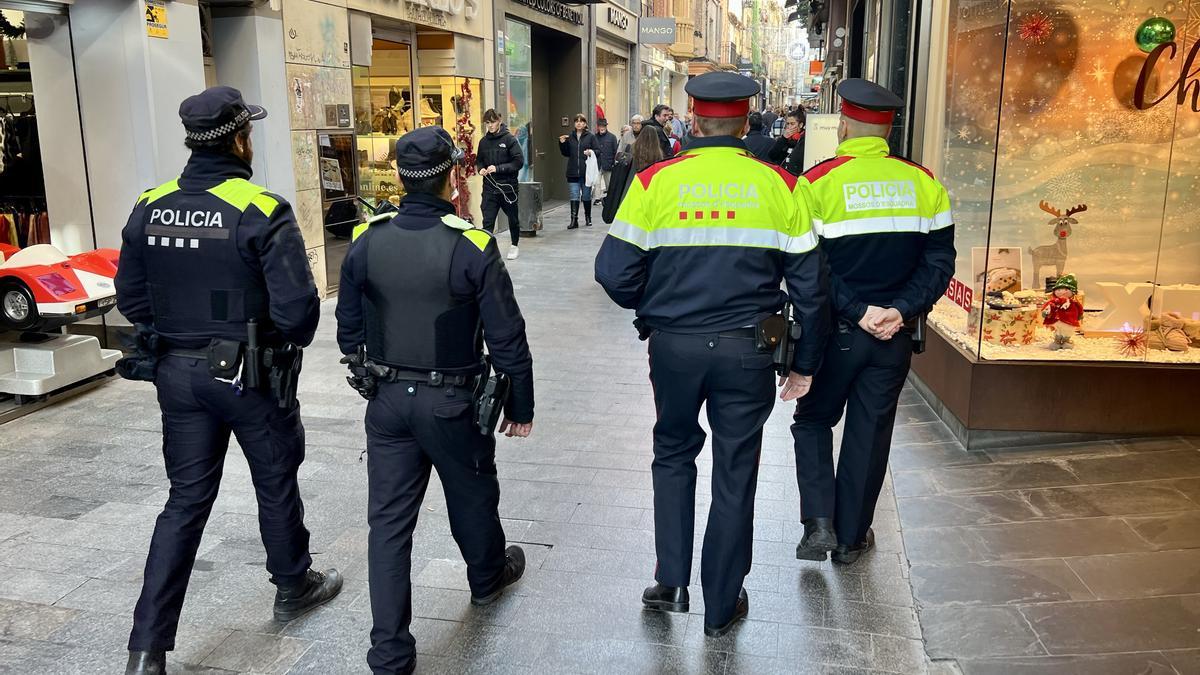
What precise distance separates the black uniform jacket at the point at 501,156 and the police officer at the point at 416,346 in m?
9.64

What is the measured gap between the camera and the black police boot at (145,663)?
3.28 meters

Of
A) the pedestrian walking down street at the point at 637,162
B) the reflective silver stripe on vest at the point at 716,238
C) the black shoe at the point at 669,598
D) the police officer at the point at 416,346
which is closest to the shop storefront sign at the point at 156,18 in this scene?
the pedestrian walking down street at the point at 637,162

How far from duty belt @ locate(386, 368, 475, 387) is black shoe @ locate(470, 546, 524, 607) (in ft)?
3.36

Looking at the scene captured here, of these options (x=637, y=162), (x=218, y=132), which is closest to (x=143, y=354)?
(x=218, y=132)

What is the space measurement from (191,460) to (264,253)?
0.80 meters

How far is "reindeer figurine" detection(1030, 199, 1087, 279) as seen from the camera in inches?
271

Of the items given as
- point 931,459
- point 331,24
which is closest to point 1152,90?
point 931,459

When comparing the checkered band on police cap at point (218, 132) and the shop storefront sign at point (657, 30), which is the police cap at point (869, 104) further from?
the shop storefront sign at point (657, 30)

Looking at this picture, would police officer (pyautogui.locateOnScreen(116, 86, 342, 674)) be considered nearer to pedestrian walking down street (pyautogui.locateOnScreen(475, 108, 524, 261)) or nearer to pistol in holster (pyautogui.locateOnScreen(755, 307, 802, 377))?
pistol in holster (pyautogui.locateOnScreen(755, 307, 802, 377))

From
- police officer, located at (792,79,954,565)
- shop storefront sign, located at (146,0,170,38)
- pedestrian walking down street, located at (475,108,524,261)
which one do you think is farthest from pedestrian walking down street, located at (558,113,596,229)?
police officer, located at (792,79,954,565)

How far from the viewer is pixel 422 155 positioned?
10.6ft

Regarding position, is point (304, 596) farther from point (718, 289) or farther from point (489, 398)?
point (718, 289)

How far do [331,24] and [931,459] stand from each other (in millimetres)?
7802

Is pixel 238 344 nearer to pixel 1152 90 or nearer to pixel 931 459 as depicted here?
pixel 931 459
